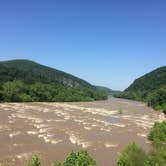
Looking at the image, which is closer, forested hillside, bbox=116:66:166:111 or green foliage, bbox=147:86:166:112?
green foliage, bbox=147:86:166:112

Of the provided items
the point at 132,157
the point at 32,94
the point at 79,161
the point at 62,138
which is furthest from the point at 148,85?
the point at 79,161

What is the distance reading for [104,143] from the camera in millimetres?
34062

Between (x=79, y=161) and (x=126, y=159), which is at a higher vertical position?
(x=79, y=161)

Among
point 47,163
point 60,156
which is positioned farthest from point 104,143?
point 47,163

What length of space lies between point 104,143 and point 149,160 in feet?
41.3

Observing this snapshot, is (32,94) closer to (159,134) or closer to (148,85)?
(159,134)

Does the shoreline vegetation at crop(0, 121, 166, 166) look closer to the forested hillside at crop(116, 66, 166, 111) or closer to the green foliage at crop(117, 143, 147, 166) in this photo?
the green foliage at crop(117, 143, 147, 166)

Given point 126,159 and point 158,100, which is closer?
point 126,159

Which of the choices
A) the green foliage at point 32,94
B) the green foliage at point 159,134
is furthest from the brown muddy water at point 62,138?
the green foliage at point 32,94

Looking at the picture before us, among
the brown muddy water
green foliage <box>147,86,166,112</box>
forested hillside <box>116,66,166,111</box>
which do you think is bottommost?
the brown muddy water

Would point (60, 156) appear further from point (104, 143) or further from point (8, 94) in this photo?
point (8, 94)

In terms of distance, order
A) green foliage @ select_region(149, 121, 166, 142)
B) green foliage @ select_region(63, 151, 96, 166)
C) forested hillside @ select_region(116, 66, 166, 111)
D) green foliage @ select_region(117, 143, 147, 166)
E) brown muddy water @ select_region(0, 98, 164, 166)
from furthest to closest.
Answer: forested hillside @ select_region(116, 66, 166, 111) → green foliage @ select_region(149, 121, 166, 142) → brown muddy water @ select_region(0, 98, 164, 166) → green foliage @ select_region(117, 143, 147, 166) → green foliage @ select_region(63, 151, 96, 166)

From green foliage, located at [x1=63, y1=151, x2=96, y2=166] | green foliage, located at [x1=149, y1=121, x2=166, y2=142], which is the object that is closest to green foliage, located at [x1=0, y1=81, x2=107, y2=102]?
green foliage, located at [x1=149, y1=121, x2=166, y2=142]

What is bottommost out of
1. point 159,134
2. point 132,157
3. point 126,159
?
point 126,159
